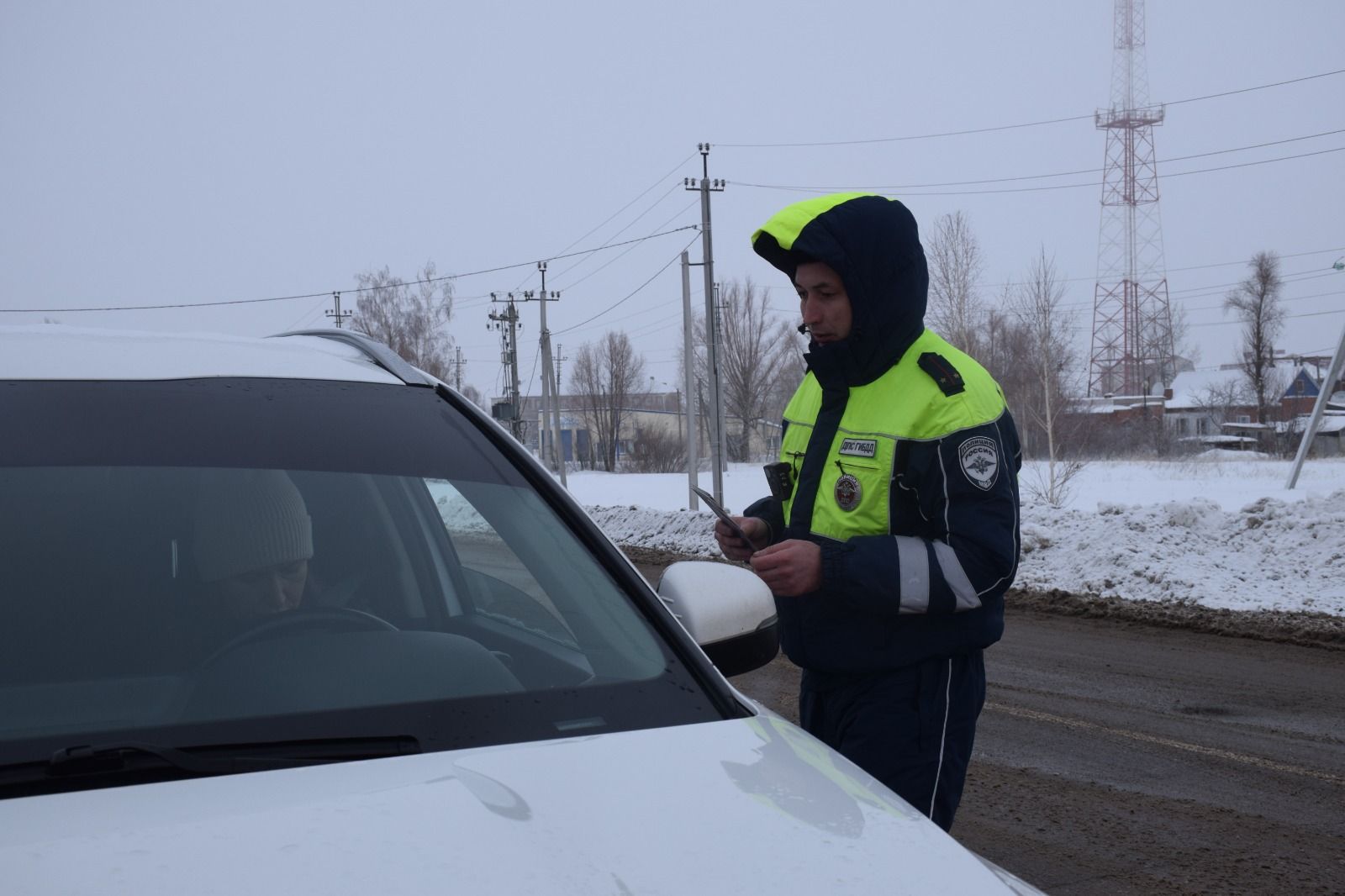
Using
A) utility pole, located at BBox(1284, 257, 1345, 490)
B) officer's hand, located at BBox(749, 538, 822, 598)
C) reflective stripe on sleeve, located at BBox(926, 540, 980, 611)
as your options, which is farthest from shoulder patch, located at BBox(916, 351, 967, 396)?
utility pole, located at BBox(1284, 257, 1345, 490)

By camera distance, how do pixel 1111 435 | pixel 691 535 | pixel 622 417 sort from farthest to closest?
pixel 622 417 → pixel 1111 435 → pixel 691 535

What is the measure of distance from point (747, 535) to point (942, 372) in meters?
0.67

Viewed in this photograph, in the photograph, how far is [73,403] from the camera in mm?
1974

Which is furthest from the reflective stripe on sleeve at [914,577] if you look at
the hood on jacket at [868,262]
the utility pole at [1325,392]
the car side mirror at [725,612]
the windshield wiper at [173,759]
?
the utility pole at [1325,392]

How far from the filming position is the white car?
140 centimetres

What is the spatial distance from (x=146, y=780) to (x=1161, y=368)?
6622 cm

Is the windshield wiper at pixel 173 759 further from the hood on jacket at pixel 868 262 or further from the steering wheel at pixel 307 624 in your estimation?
the hood on jacket at pixel 868 262

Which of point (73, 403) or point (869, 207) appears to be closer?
point (73, 403)

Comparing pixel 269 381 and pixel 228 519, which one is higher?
pixel 269 381

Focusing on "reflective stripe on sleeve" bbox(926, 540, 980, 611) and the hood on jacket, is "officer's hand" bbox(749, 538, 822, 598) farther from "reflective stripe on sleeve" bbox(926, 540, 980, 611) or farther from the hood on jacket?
the hood on jacket

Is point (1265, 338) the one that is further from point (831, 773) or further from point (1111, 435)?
point (831, 773)

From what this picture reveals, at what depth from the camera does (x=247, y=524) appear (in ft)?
6.61

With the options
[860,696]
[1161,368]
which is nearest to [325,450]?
[860,696]

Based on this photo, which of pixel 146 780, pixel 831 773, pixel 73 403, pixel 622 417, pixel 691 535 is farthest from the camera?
pixel 622 417
